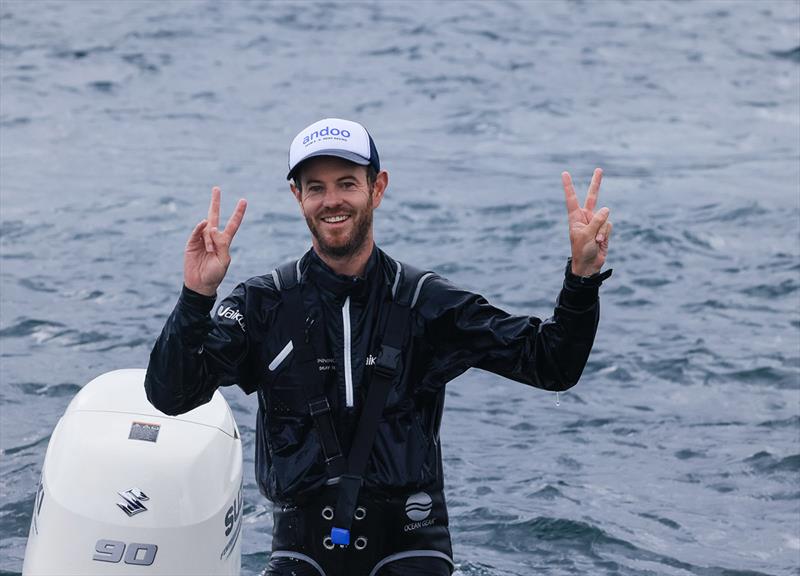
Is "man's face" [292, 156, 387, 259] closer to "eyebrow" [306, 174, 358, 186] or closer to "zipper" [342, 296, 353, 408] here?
"eyebrow" [306, 174, 358, 186]

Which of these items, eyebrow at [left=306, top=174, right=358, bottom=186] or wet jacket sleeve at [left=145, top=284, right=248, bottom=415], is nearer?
wet jacket sleeve at [left=145, top=284, right=248, bottom=415]

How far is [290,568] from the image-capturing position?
5.13 meters

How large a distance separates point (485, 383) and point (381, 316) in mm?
6909

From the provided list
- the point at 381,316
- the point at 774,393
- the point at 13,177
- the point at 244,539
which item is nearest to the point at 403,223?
the point at 13,177

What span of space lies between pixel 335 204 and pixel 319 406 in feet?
2.40

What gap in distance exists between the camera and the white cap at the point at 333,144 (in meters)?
5.05

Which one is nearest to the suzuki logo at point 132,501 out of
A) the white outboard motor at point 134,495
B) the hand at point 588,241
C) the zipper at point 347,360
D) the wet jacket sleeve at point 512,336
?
the white outboard motor at point 134,495

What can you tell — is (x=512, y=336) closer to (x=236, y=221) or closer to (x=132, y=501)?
(x=236, y=221)

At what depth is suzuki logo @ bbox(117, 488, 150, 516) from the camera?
547 cm

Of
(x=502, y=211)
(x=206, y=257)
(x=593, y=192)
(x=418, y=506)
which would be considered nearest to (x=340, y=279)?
(x=206, y=257)

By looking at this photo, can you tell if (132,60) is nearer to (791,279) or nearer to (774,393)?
(791,279)

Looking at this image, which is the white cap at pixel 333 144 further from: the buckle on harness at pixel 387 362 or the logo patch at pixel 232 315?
the buckle on harness at pixel 387 362

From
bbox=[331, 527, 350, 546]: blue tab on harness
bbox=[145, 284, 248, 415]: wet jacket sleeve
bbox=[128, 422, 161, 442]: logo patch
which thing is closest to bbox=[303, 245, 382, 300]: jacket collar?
bbox=[145, 284, 248, 415]: wet jacket sleeve

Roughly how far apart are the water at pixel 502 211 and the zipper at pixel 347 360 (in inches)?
137
